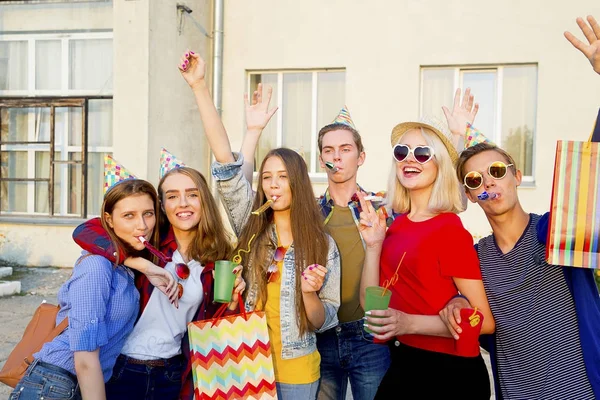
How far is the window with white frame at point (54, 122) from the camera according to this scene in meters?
9.93

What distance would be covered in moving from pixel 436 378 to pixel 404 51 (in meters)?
7.28

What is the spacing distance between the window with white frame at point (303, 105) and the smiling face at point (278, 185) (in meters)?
6.60

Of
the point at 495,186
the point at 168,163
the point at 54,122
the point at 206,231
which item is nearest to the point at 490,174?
the point at 495,186

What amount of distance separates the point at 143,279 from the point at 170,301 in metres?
0.19

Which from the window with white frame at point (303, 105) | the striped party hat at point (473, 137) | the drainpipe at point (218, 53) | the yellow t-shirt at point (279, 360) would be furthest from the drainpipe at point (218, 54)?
the yellow t-shirt at point (279, 360)

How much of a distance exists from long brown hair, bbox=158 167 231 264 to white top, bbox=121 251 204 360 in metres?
0.08

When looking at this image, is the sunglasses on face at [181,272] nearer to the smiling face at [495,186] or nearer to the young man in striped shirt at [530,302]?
the young man in striped shirt at [530,302]

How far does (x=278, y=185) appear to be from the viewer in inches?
103

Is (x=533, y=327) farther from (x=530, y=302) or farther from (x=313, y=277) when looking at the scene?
(x=313, y=277)

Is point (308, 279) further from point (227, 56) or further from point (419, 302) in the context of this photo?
point (227, 56)

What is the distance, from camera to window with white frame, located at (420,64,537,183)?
8.53 metres

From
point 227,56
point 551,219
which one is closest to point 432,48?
point 227,56

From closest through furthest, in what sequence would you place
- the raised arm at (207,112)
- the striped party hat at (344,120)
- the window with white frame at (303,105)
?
the raised arm at (207,112) → the striped party hat at (344,120) → the window with white frame at (303,105)

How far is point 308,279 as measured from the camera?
91.7 inches
